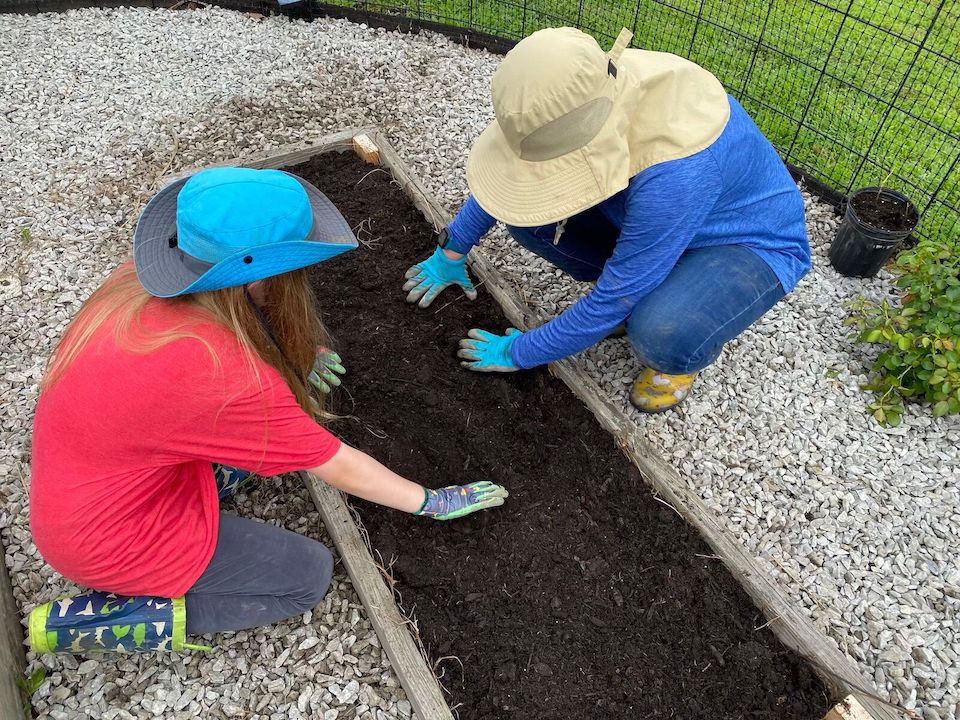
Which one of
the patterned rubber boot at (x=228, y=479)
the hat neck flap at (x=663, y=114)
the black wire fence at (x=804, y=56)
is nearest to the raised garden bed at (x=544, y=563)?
the patterned rubber boot at (x=228, y=479)

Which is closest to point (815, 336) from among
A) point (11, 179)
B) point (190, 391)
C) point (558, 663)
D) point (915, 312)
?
point (915, 312)

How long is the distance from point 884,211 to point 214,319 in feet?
9.71

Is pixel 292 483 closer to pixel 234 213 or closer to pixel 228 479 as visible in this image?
pixel 228 479

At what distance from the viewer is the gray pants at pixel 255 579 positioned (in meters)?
1.78

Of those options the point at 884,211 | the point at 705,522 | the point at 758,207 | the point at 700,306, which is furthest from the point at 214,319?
the point at 884,211

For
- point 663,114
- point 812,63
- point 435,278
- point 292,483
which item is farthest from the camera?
point 812,63

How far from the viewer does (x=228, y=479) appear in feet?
6.85

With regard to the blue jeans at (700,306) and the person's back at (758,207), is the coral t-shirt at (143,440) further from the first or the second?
the person's back at (758,207)

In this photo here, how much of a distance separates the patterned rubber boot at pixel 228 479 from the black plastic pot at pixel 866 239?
2.67 metres

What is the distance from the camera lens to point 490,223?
2.40 m

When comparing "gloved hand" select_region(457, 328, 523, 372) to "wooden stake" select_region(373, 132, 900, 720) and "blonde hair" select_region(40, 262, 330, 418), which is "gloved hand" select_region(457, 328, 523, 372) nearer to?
"wooden stake" select_region(373, 132, 900, 720)

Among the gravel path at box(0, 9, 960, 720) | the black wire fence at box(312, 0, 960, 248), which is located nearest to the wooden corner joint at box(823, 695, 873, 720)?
the gravel path at box(0, 9, 960, 720)

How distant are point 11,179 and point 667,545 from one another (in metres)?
3.56

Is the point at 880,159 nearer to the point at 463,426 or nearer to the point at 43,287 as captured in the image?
the point at 463,426
